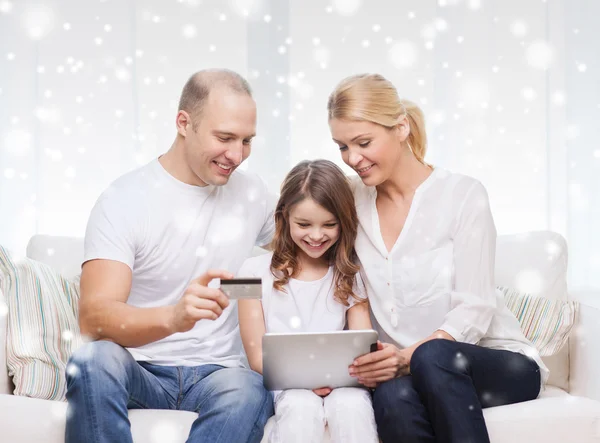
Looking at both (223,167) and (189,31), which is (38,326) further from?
(189,31)

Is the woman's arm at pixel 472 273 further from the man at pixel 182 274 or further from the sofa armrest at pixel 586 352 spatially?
the man at pixel 182 274

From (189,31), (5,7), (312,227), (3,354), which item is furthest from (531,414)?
(5,7)

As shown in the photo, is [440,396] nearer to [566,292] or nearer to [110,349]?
[110,349]

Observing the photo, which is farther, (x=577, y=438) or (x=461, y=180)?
(x=461, y=180)

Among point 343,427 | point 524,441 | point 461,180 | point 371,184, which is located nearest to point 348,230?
point 371,184

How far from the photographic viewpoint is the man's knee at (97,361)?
1.46m

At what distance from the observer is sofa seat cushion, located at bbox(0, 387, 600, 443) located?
150cm

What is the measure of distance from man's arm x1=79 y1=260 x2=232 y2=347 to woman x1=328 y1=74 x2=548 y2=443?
0.41 meters

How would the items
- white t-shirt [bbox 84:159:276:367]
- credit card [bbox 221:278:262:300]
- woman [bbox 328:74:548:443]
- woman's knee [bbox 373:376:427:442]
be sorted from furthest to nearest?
white t-shirt [bbox 84:159:276:367]
woman [bbox 328:74:548:443]
woman's knee [bbox 373:376:427:442]
credit card [bbox 221:278:262:300]

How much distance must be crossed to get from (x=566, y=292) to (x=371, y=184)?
0.76m

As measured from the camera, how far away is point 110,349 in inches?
60.3

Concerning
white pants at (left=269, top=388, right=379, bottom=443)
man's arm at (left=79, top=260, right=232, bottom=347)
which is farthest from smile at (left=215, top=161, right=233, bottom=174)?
white pants at (left=269, top=388, right=379, bottom=443)

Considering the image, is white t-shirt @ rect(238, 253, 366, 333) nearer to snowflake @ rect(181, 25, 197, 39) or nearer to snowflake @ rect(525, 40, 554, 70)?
snowflake @ rect(181, 25, 197, 39)

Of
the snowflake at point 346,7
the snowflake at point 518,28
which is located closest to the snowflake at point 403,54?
the snowflake at point 346,7
